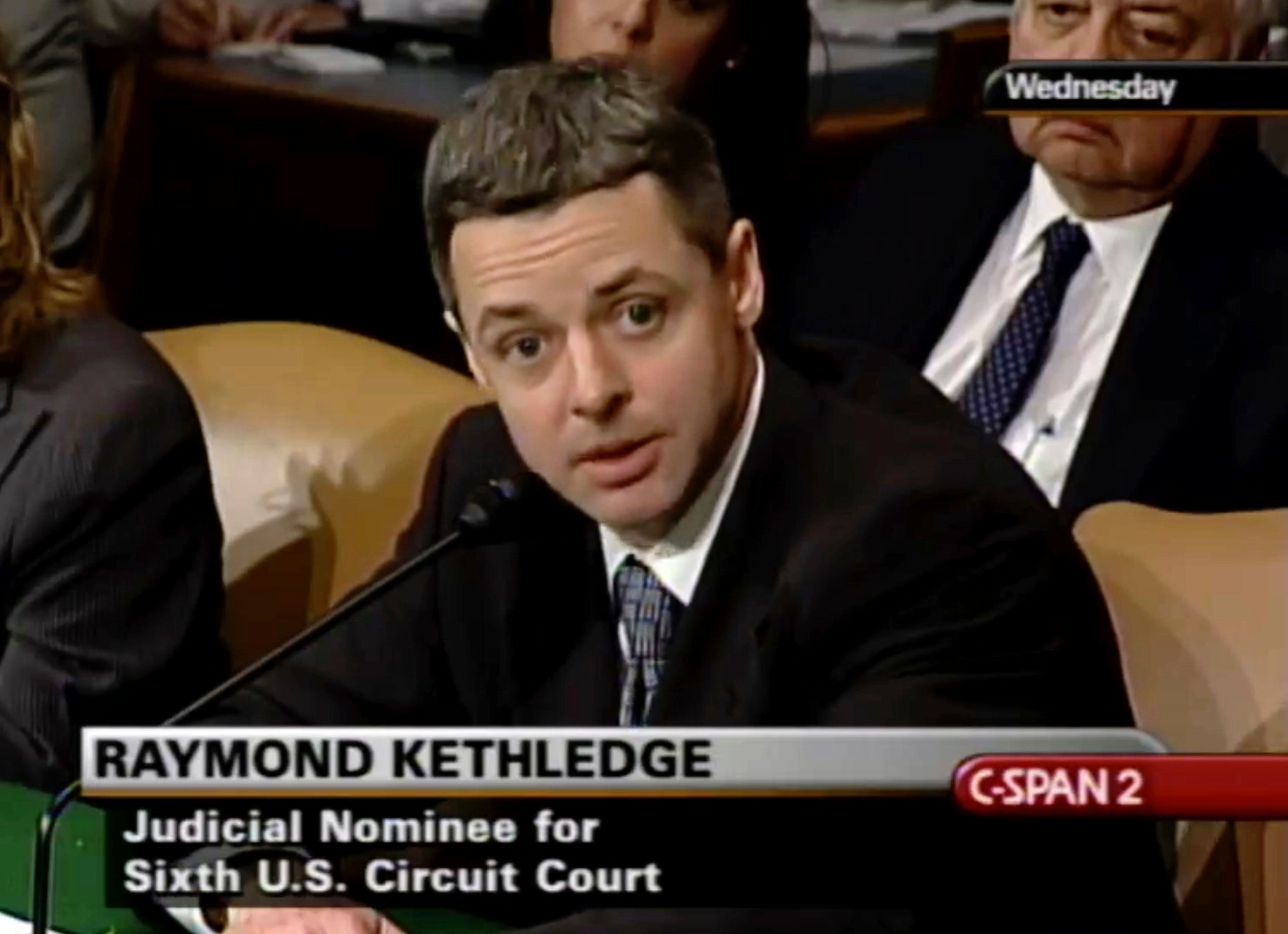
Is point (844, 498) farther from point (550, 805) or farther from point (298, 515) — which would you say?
point (298, 515)

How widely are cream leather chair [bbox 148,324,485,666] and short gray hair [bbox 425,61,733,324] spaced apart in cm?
44

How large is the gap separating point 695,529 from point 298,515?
0.50m

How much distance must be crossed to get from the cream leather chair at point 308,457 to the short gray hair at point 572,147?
0.44 meters

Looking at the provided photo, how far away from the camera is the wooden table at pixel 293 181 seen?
2057mm

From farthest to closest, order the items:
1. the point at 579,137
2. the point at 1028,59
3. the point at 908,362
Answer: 1. the point at 908,362
2. the point at 1028,59
3. the point at 579,137

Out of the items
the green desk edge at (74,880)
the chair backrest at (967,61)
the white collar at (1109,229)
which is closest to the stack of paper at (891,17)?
the chair backrest at (967,61)

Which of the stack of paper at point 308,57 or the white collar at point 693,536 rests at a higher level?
the stack of paper at point 308,57

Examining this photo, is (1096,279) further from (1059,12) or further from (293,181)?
(293,181)

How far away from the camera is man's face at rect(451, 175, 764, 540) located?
68.4 inches

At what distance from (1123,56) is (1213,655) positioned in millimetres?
411

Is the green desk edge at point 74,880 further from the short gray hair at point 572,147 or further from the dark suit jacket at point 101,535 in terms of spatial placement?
the short gray hair at point 572,147

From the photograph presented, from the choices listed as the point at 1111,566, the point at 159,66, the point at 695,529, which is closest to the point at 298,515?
the point at 159,66

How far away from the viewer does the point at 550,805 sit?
6.07 ft

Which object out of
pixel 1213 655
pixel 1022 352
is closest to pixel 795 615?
pixel 1213 655
